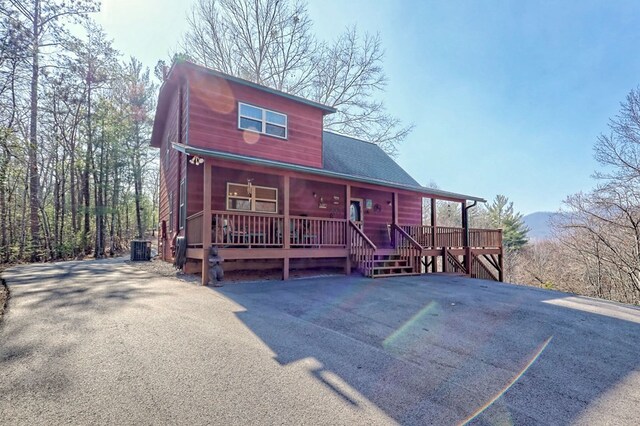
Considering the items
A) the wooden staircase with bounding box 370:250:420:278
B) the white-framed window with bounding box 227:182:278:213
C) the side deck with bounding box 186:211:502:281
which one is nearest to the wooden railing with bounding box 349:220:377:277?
the side deck with bounding box 186:211:502:281

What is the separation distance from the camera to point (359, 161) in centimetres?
1437

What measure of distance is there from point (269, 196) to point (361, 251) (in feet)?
11.8

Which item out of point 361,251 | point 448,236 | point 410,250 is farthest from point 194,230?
point 448,236

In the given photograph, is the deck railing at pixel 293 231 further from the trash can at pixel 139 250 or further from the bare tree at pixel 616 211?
→ the bare tree at pixel 616 211

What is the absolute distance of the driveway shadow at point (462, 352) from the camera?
2387 millimetres

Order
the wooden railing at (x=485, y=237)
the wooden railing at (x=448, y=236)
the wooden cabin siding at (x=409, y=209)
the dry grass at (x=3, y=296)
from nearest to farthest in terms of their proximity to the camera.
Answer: the dry grass at (x=3, y=296) < the wooden railing at (x=448, y=236) < the wooden railing at (x=485, y=237) < the wooden cabin siding at (x=409, y=209)

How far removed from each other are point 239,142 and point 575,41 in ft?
46.9

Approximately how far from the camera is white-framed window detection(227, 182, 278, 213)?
31.3 feet

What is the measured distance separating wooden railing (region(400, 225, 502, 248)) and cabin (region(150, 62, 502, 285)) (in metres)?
0.04

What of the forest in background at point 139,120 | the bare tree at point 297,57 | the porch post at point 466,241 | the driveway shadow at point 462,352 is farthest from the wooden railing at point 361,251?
the bare tree at point 297,57

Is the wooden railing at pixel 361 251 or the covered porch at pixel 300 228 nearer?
the covered porch at pixel 300 228

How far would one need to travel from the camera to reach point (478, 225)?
40.4 m

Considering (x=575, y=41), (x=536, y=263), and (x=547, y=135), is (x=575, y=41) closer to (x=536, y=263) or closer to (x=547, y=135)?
(x=547, y=135)

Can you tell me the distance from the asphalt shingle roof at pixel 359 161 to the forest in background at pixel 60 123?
10.1m
